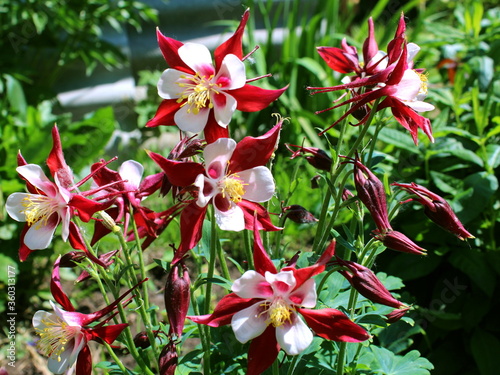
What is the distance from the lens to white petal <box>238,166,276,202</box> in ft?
3.36

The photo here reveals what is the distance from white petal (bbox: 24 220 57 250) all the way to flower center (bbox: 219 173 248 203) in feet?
1.05

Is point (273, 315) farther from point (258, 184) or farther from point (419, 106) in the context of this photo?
point (419, 106)

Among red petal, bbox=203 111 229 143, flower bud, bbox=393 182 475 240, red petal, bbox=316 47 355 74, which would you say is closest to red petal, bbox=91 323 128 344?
red petal, bbox=203 111 229 143

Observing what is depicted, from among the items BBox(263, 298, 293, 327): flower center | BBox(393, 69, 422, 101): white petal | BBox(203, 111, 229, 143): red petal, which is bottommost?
BBox(263, 298, 293, 327): flower center

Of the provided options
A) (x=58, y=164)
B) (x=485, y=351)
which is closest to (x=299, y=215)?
(x=58, y=164)

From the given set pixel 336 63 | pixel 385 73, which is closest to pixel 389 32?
pixel 336 63

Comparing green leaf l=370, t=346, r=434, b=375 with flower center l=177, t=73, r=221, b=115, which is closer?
flower center l=177, t=73, r=221, b=115

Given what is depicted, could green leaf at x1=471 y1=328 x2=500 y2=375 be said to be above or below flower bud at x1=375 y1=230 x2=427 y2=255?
below

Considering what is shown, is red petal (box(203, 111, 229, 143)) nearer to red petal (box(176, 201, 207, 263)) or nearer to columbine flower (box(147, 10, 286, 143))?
columbine flower (box(147, 10, 286, 143))

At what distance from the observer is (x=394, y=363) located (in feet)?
4.61

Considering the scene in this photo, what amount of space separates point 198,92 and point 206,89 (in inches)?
0.7

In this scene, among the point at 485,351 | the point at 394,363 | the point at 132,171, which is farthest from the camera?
the point at 485,351

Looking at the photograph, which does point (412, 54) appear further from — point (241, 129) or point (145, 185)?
point (241, 129)

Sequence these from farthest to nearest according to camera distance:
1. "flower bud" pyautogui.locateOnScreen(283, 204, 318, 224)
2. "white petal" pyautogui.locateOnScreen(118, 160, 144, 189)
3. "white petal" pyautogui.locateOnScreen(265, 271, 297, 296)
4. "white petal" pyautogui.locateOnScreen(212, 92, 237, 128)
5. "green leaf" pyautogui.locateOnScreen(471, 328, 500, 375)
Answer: "green leaf" pyautogui.locateOnScreen(471, 328, 500, 375)
"flower bud" pyautogui.locateOnScreen(283, 204, 318, 224)
"white petal" pyautogui.locateOnScreen(118, 160, 144, 189)
"white petal" pyautogui.locateOnScreen(212, 92, 237, 128)
"white petal" pyautogui.locateOnScreen(265, 271, 297, 296)
